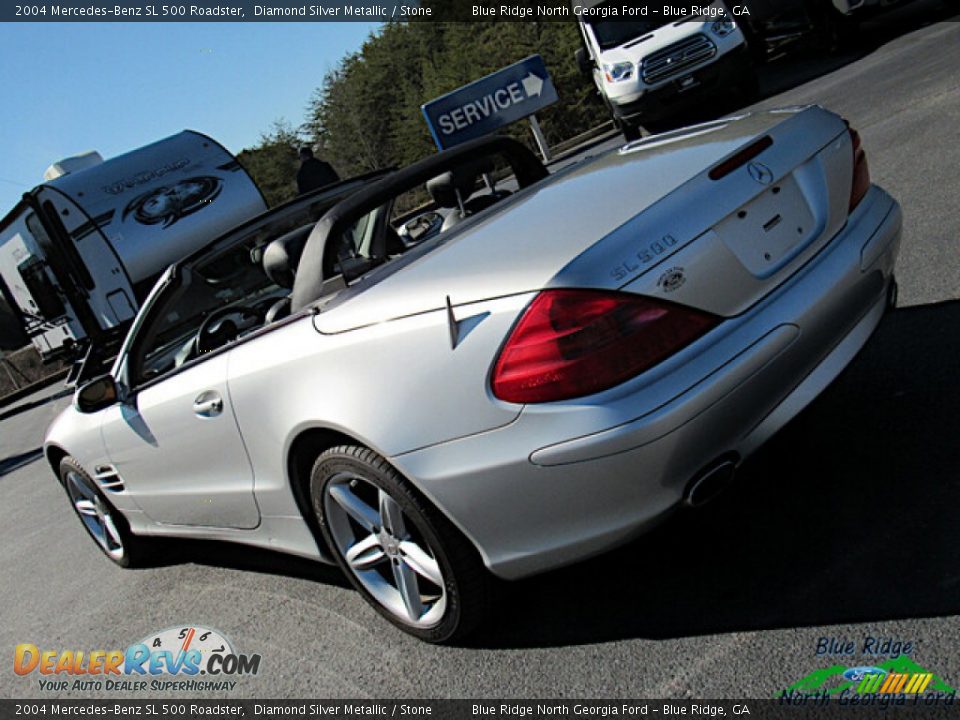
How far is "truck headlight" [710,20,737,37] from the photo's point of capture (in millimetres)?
13805

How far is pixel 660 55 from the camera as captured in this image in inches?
541

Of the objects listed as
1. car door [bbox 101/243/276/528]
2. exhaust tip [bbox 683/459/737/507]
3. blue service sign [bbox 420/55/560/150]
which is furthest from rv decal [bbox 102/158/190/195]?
exhaust tip [bbox 683/459/737/507]

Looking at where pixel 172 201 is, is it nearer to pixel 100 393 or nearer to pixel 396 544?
pixel 100 393

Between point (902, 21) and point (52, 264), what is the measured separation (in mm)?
14976

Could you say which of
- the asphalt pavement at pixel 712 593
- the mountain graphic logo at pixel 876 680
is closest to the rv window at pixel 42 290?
the asphalt pavement at pixel 712 593

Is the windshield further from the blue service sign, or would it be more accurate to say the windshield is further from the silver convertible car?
the silver convertible car

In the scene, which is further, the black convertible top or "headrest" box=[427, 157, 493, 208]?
"headrest" box=[427, 157, 493, 208]

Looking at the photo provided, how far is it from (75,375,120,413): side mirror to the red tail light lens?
10.1 feet

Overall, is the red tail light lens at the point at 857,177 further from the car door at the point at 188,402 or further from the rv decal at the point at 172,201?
the rv decal at the point at 172,201

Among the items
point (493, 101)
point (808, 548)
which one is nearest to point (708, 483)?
point (808, 548)

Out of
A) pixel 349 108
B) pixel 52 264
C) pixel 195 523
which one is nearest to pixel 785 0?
pixel 52 264

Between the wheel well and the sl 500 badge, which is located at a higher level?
the sl 500 badge

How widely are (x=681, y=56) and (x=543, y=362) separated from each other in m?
12.4

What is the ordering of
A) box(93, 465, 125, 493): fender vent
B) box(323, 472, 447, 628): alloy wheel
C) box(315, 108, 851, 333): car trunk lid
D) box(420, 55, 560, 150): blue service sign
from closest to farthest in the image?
box(315, 108, 851, 333): car trunk lid, box(323, 472, 447, 628): alloy wheel, box(93, 465, 125, 493): fender vent, box(420, 55, 560, 150): blue service sign
